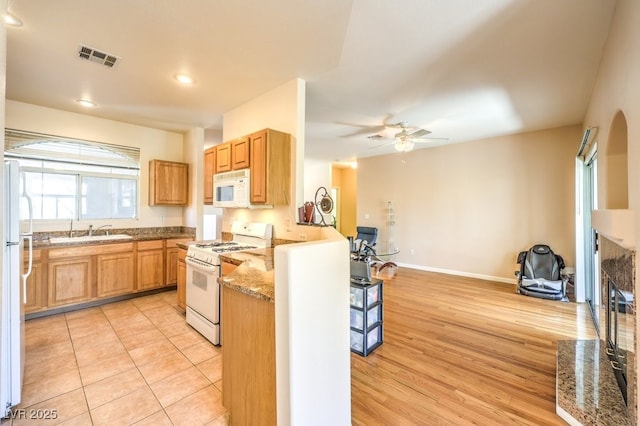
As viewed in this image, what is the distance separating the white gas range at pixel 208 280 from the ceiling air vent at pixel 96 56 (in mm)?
2006

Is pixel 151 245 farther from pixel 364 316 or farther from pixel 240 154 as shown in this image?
pixel 364 316

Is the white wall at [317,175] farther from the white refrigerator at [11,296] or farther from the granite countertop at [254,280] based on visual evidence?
the white refrigerator at [11,296]

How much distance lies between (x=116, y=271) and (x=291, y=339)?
3.85 m

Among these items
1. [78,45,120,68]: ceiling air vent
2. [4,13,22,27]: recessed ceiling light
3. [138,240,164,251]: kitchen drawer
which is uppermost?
[78,45,120,68]: ceiling air vent

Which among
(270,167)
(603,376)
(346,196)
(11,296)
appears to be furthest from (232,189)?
(346,196)

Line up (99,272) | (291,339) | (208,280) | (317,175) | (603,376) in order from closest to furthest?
(291,339) < (603,376) < (208,280) < (99,272) < (317,175)

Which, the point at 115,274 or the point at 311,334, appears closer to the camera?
the point at 311,334

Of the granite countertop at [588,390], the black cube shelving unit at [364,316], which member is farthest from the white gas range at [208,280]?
the granite countertop at [588,390]

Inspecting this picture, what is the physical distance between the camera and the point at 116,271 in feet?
12.9

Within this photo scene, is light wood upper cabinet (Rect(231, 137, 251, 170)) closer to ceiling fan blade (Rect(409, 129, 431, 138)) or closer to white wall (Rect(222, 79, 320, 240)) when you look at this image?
white wall (Rect(222, 79, 320, 240))

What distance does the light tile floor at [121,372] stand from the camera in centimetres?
188

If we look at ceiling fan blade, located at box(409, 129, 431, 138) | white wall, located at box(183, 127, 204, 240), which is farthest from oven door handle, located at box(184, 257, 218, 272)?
ceiling fan blade, located at box(409, 129, 431, 138)

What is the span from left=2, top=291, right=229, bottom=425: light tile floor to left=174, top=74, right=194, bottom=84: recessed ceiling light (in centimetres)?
278

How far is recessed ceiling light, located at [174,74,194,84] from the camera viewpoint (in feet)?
9.55
